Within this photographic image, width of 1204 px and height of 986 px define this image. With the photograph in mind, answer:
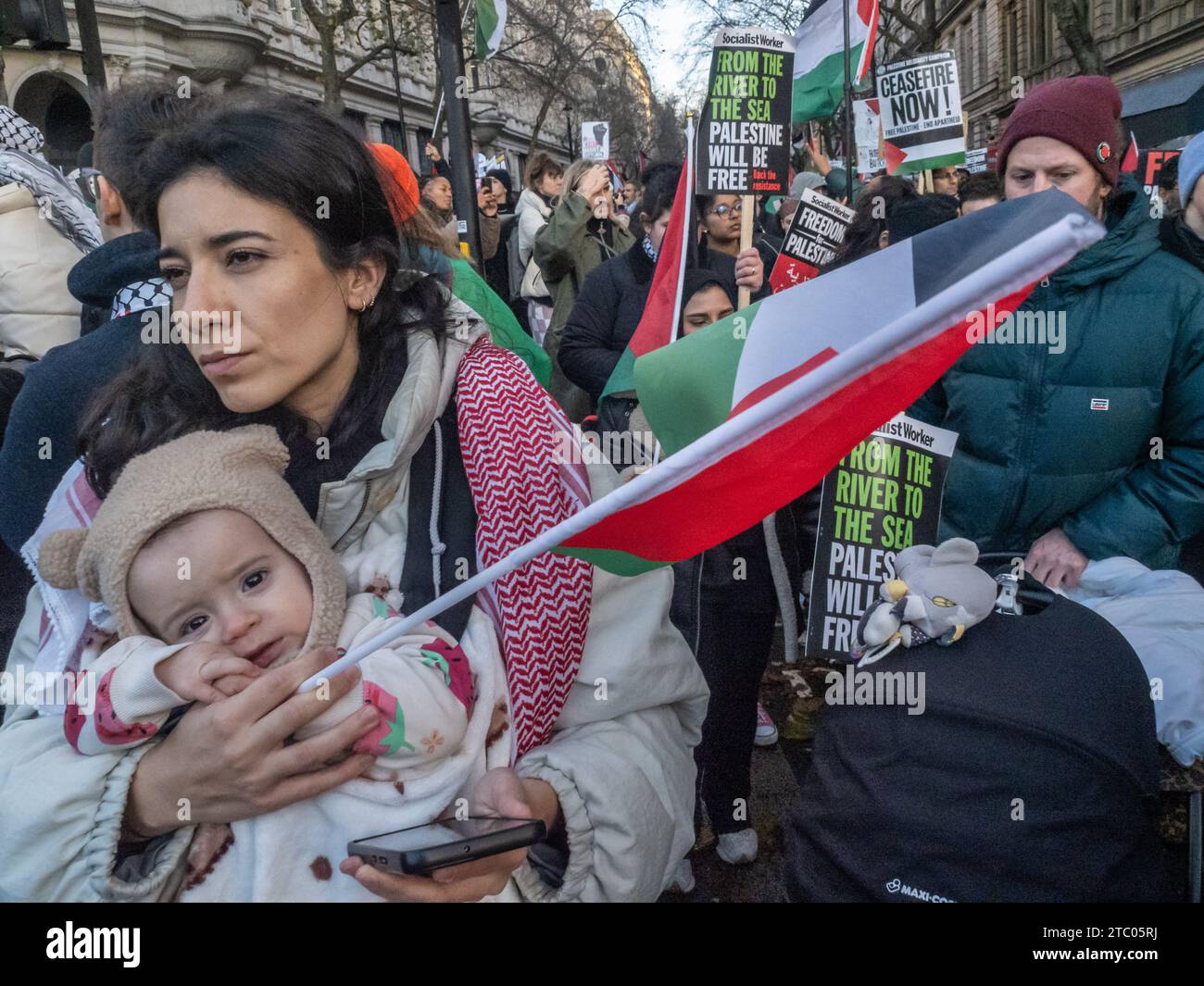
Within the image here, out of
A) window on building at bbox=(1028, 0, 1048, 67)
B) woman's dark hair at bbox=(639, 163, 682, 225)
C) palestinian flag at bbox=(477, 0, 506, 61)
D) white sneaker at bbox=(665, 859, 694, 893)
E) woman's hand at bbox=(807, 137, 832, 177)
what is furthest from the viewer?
window on building at bbox=(1028, 0, 1048, 67)

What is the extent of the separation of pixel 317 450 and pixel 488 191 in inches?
322

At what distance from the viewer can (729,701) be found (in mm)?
3266


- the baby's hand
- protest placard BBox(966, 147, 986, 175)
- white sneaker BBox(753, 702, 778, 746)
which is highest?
protest placard BBox(966, 147, 986, 175)

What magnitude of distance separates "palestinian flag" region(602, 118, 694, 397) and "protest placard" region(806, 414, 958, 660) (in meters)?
1.27

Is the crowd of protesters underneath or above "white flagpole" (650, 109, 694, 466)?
underneath

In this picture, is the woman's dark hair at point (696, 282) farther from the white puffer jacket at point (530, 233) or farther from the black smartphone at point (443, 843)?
the white puffer jacket at point (530, 233)

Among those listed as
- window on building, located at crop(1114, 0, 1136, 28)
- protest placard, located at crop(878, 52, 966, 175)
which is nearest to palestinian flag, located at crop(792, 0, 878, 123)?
protest placard, located at crop(878, 52, 966, 175)

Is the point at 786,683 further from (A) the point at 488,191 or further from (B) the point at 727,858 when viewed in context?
(A) the point at 488,191

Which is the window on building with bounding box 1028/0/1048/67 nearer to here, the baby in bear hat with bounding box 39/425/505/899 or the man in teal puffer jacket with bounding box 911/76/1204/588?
the man in teal puffer jacket with bounding box 911/76/1204/588

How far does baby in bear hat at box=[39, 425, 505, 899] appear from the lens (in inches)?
51.1

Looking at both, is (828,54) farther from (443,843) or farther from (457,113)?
(443,843)

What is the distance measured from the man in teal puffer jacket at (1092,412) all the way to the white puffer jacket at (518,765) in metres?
1.23

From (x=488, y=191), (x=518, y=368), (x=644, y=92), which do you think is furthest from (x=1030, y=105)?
(x=644, y=92)

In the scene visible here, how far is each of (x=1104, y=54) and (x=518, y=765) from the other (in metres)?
33.4
